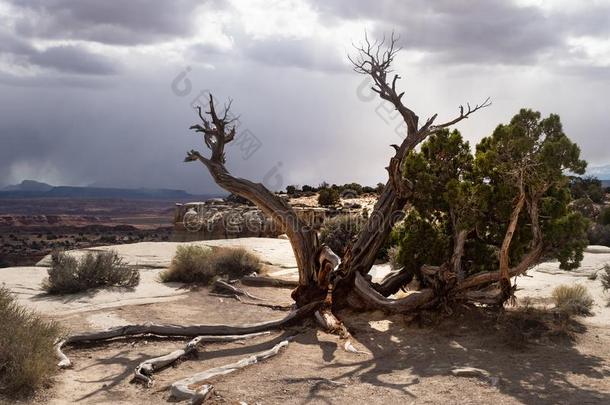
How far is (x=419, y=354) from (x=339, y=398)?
222 centimetres

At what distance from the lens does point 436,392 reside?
22.8 ft

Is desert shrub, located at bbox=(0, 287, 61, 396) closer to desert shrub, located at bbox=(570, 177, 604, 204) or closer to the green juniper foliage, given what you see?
the green juniper foliage

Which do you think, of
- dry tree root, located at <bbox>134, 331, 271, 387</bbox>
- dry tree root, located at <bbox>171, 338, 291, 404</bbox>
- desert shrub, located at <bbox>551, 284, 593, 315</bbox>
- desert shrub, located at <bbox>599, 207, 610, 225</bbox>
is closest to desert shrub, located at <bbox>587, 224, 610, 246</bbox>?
desert shrub, located at <bbox>599, 207, 610, 225</bbox>

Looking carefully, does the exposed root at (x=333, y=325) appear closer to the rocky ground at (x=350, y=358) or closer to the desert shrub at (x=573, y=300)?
the rocky ground at (x=350, y=358)

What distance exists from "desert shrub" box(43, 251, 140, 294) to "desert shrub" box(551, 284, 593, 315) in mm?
8111

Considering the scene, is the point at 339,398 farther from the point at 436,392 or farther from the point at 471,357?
the point at 471,357

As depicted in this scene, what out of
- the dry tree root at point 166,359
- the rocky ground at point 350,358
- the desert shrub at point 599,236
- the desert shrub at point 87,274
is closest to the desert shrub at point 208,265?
the desert shrub at point 87,274

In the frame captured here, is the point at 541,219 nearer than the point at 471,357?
No

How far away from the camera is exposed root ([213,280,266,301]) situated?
42.1ft

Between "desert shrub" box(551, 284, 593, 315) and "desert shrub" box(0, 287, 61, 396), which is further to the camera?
"desert shrub" box(551, 284, 593, 315)

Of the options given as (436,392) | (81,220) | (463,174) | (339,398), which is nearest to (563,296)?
(463,174)

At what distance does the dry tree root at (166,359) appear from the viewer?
24.1ft

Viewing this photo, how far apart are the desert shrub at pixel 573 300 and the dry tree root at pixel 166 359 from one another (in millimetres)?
5235

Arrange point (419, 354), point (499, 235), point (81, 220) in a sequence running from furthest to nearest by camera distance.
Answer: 1. point (81, 220)
2. point (499, 235)
3. point (419, 354)
